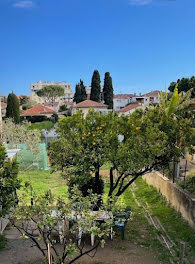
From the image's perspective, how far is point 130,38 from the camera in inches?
913

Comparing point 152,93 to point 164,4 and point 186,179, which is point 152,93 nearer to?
point 164,4

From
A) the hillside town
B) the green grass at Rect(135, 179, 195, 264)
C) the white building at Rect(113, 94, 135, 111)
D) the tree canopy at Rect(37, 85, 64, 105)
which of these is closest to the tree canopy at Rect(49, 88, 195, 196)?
the hillside town

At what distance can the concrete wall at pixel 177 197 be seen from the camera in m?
8.17

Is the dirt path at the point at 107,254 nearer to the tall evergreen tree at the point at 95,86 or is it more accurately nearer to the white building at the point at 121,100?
the tall evergreen tree at the point at 95,86

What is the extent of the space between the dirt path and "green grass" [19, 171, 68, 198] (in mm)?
5699

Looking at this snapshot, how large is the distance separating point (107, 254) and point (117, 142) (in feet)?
10.0

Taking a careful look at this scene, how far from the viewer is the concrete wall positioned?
817 centimetres

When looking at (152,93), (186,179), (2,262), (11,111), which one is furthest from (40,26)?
(152,93)

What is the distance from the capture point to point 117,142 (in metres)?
7.35

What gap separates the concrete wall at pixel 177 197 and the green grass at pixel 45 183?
481 cm

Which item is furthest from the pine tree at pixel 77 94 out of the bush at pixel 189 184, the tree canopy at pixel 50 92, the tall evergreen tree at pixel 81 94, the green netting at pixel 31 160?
the bush at pixel 189 184

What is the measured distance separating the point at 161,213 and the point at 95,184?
3.06 m

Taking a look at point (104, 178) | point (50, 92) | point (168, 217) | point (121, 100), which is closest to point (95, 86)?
point (121, 100)

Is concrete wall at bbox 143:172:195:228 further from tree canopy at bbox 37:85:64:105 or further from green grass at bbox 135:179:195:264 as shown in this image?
tree canopy at bbox 37:85:64:105
